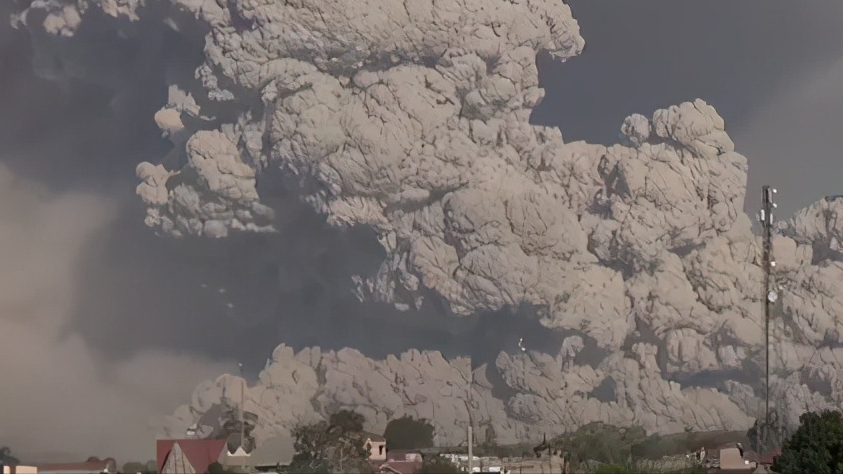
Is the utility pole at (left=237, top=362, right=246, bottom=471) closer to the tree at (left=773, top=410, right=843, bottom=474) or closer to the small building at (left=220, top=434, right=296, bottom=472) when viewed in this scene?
the small building at (left=220, top=434, right=296, bottom=472)

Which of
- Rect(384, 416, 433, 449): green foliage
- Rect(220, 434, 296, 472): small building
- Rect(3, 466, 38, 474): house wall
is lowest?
Rect(3, 466, 38, 474): house wall

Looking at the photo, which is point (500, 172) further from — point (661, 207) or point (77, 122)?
point (77, 122)

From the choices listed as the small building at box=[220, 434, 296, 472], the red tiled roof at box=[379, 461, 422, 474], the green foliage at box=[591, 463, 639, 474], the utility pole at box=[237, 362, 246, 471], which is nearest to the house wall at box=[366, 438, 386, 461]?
the red tiled roof at box=[379, 461, 422, 474]

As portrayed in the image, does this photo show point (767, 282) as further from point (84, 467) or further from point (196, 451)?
point (84, 467)

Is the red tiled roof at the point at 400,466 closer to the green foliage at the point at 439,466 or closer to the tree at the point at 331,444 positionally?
the green foliage at the point at 439,466

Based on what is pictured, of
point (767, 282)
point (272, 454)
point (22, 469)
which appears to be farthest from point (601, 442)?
point (22, 469)

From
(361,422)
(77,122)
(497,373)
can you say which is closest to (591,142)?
(497,373)
